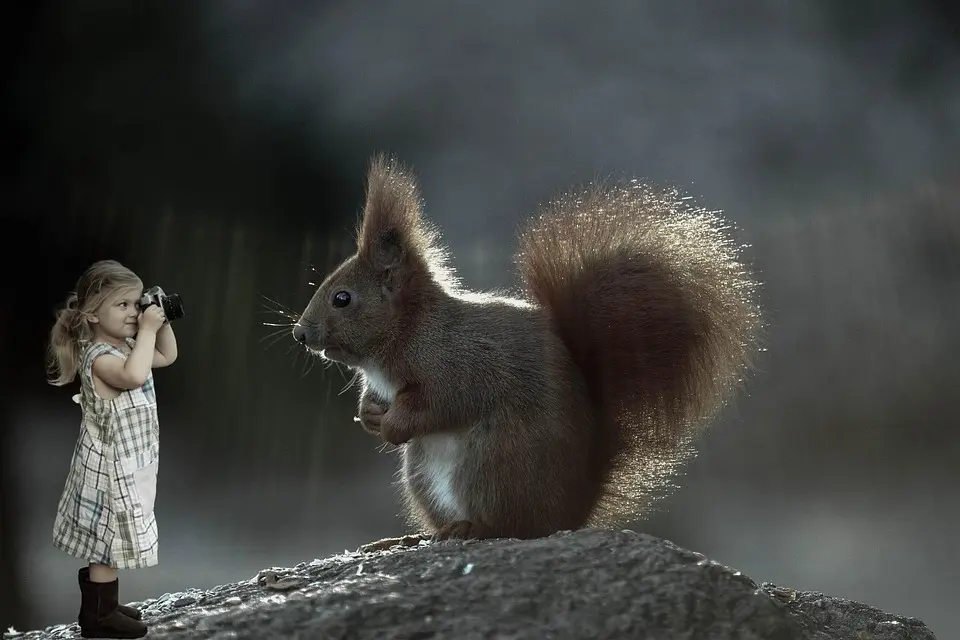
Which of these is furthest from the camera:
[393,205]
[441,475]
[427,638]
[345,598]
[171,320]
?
[393,205]

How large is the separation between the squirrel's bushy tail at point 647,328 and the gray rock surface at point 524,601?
0.55m

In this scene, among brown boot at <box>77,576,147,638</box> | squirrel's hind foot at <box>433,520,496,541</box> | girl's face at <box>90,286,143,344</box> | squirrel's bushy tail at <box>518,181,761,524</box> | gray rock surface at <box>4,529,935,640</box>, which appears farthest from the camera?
squirrel's bushy tail at <box>518,181,761,524</box>

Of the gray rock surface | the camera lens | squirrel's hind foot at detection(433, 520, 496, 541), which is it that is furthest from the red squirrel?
the camera lens

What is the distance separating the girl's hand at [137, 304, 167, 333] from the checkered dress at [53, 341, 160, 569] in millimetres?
78

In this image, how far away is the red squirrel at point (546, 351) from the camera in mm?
2293

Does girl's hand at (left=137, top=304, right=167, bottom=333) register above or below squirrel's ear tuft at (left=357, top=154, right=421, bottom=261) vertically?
below

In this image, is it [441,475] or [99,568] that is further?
→ [441,475]

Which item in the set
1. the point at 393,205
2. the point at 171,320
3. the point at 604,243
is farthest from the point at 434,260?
the point at 171,320

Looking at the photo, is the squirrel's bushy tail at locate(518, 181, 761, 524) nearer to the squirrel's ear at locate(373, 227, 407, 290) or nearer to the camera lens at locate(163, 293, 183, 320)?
the squirrel's ear at locate(373, 227, 407, 290)

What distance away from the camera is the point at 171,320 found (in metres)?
2.03

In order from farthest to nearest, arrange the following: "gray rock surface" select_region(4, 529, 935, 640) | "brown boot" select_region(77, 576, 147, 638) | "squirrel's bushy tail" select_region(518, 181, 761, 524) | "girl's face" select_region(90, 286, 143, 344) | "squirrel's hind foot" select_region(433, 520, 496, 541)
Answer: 1. "squirrel's bushy tail" select_region(518, 181, 761, 524)
2. "squirrel's hind foot" select_region(433, 520, 496, 541)
3. "girl's face" select_region(90, 286, 143, 344)
4. "brown boot" select_region(77, 576, 147, 638)
5. "gray rock surface" select_region(4, 529, 935, 640)

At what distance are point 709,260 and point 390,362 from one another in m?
0.86

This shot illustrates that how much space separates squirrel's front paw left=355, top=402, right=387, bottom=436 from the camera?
8.04 feet

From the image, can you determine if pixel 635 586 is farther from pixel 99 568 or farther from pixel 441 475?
pixel 99 568
